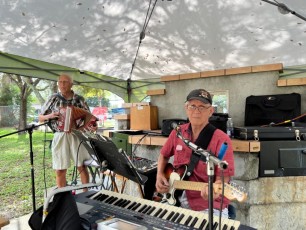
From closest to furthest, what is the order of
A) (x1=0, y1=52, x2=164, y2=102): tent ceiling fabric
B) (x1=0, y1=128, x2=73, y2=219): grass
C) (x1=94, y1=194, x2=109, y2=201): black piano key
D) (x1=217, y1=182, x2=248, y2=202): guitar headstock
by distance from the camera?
1. (x1=217, y1=182, x2=248, y2=202): guitar headstock
2. (x1=94, y1=194, x2=109, y2=201): black piano key
3. (x1=0, y1=52, x2=164, y2=102): tent ceiling fabric
4. (x1=0, y1=128, x2=73, y2=219): grass

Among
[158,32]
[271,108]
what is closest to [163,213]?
[271,108]

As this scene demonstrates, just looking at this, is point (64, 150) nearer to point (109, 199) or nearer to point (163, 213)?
point (109, 199)

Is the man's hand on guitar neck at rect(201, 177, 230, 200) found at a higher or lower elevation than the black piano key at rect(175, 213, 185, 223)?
higher

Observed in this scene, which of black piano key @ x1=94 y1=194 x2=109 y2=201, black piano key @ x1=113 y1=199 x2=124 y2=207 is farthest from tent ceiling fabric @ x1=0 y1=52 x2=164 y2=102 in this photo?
black piano key @ x1=113 y1=199 x2=124 y2=207

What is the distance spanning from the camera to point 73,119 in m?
2.42

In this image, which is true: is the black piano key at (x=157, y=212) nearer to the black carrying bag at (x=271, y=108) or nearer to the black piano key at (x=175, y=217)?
the black piano key at (x=175, y=217)

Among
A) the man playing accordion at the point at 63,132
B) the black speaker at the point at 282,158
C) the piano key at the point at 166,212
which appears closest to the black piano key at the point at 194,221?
the piano key at the point at 166,212

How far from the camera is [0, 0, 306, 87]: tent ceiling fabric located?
232 centimetres

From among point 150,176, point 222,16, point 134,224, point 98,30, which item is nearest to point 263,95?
point 222,16

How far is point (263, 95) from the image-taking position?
268 centimetres

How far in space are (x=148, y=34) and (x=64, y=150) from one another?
1.71 metres

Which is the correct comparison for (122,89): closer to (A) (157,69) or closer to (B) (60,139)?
(A) (157,69)

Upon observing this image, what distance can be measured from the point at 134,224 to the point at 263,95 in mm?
2240

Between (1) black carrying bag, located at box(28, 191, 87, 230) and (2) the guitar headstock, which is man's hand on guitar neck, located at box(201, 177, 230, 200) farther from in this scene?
(1) black carrying bag, located at box(28, 191, 87, 230)
